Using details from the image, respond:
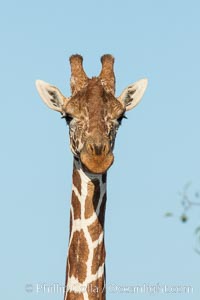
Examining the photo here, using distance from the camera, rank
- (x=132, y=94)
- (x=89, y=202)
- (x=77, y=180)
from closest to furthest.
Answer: (x=89, y=202) < (x=77, y=180) < (x=132, y=94)

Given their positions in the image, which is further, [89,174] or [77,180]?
[77,180]

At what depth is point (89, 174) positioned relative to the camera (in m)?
9.95

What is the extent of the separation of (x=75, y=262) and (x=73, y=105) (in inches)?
75.5

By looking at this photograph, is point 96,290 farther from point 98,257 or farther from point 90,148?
point 90,148

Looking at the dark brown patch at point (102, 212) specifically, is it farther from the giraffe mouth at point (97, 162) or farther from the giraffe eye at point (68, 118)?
the giraffe eye at point (68, 118)

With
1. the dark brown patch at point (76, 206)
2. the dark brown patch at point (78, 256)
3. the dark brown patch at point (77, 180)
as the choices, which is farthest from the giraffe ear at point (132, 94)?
the dark brown patch at point (78, 256)

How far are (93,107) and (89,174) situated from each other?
2.61 feet

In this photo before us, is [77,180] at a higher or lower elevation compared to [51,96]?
lower

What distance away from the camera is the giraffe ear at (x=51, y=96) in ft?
35.2

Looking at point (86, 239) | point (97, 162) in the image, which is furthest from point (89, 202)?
point (97, 162)

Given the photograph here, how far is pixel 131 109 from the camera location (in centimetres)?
1109

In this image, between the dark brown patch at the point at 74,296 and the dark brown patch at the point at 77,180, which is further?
the dark brown patch at the point at 77,180

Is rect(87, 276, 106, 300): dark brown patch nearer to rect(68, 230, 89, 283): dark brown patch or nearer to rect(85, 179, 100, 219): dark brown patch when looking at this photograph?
rect(68, 230, 89, 283): dark brown patch

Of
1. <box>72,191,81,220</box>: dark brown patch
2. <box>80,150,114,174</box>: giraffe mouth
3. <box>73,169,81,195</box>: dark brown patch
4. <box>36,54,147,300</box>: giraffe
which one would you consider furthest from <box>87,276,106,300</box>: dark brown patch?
<box>80,150,114,174</box>: giraffe mouth
